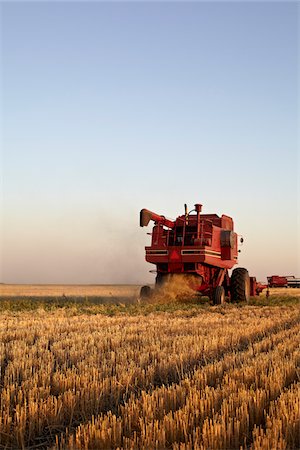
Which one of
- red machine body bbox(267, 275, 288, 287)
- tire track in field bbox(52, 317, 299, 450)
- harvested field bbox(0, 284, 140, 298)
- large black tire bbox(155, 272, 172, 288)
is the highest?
red machine body bbox(267, 275, 288, 287)

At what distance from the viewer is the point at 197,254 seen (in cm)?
1619

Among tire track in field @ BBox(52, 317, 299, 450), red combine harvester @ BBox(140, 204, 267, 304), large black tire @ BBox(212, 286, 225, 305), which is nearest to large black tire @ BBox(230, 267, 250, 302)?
red combine harvester @ BBox(140, 204, 267, 304)

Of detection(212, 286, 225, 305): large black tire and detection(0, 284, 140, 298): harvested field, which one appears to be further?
detection(0, 284, 140, 298): harvested field

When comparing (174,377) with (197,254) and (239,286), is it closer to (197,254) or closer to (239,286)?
(197,254)

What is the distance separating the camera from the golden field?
333cm

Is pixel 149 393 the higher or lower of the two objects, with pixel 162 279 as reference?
lower

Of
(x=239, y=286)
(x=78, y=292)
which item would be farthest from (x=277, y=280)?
(x=239, y=286)

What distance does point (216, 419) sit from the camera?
11.7ft

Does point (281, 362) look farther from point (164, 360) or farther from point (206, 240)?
point (206, 240)

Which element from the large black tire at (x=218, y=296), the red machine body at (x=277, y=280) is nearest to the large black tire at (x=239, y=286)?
the large black tire at (x=218, y=296)

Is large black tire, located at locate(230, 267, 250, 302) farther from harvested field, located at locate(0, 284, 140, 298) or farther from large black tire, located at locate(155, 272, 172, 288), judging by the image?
harvested field, located at locate(0, 284, 140, 298)

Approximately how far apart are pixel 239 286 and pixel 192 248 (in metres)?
2.61

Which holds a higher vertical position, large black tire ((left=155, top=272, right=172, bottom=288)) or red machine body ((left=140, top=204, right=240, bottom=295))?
red machine body ((left=140, top=204, right=240, bottom=295))

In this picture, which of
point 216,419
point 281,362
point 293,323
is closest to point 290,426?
point 216,419
